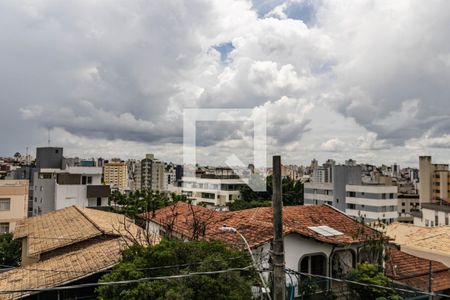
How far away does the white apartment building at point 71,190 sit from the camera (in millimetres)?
30797

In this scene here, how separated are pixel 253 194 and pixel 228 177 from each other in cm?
800

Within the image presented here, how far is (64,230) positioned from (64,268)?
5264mm

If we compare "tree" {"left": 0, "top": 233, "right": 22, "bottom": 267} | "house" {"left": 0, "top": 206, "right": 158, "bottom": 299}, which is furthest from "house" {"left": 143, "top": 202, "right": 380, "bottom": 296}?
"tree" {"left": 0, "top": 233, "right": 22, "bottom": 267}

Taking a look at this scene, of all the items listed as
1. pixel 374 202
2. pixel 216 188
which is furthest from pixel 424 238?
pixel 216 188

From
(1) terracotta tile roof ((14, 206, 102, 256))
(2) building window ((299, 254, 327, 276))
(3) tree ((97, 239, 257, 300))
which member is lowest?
(2) building window ((299, 254, 327, 276))

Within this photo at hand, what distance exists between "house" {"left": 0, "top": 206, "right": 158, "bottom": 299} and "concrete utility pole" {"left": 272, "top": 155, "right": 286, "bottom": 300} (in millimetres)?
4998

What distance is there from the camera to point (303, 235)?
33.0 feet

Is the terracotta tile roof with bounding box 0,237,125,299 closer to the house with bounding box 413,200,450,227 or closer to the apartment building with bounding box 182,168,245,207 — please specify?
the house with bounding box 413,200,450,227

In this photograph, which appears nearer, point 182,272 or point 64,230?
point 182,272

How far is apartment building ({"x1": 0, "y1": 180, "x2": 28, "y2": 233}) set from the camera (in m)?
25.1

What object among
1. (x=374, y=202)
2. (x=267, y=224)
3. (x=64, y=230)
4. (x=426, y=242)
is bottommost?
(x=374, y=202)

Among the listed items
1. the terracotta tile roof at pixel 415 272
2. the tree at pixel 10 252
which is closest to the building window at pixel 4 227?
the tree at pixel 10 252

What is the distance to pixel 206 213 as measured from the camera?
14516 mm

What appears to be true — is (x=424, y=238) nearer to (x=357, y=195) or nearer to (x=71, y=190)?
(x=357, y=195)
